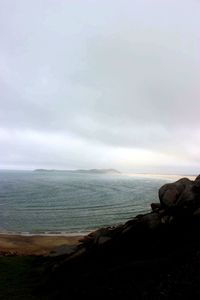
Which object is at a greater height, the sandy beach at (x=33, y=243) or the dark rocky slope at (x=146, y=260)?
the dark rocky slope at (x=146, y=260)

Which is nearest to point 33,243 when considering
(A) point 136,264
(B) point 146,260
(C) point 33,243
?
(C) point 33,243

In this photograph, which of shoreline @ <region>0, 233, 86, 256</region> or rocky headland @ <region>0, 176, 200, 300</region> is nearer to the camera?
rocky headland @ <region>0, 176, 200, 300</region>

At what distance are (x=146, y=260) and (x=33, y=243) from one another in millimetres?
29458

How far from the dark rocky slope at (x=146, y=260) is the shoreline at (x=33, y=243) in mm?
16435

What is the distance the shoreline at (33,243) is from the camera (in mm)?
40406

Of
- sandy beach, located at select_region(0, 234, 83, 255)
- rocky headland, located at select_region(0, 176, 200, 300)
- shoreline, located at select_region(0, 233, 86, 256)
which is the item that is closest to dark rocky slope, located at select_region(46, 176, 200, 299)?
rocky headland, located at select_region(0, 176, 200, 300)

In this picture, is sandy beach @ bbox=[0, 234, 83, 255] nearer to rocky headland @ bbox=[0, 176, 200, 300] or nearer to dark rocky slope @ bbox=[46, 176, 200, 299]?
rocky headland @ bbox=[0, 176, 200, 300]

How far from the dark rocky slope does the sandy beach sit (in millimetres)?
16777

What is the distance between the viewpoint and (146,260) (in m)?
19.3

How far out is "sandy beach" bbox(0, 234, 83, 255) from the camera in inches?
1608

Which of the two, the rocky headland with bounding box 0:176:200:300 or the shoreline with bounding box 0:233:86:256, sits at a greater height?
the rocky headland with bounding box 0:176:200:300

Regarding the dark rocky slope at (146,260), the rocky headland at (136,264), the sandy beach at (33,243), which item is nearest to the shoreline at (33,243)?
the sandy beach at (33,243)

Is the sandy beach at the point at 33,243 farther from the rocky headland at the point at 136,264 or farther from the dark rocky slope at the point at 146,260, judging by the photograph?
the dark rocky slope at the point at 146,260

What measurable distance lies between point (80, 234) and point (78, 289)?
1417 inches
